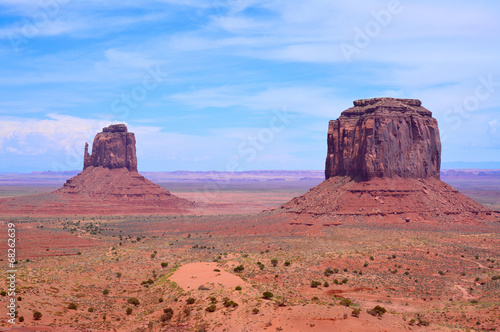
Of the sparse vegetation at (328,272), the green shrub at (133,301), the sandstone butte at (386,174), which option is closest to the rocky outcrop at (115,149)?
the sandstone butte at (386,174)

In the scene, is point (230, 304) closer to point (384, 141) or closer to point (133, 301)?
point (133, 301)

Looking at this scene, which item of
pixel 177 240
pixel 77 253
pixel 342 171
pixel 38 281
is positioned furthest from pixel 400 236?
pixel 38 281

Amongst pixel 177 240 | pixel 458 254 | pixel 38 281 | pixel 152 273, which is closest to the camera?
pixel 38 281

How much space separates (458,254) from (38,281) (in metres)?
39.0

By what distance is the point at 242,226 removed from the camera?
71.4m

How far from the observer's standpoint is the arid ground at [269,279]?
2431 centimetres

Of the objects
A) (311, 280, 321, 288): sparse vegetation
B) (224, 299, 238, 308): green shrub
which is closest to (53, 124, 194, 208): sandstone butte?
(311, 280, 321, 288): sparse vegetation

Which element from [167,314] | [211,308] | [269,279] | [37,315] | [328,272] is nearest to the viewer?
[37,315]

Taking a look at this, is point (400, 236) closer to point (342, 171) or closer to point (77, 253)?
point (342, 171)

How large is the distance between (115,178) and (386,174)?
6860cm

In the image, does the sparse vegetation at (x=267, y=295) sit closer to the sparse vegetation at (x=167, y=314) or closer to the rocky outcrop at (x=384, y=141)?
the sparse vegetation at (x=167, y=314)

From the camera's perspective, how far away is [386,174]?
70562mm

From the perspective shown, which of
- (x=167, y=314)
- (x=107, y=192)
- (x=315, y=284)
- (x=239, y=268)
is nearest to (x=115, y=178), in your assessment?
(x=107, y=192)

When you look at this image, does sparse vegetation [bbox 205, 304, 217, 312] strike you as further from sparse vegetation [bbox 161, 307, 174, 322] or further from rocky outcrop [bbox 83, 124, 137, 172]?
rocky outcrop [bbox 83, 124, 137, 172]
